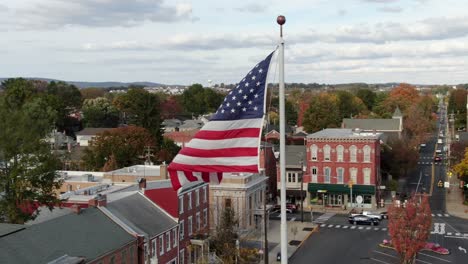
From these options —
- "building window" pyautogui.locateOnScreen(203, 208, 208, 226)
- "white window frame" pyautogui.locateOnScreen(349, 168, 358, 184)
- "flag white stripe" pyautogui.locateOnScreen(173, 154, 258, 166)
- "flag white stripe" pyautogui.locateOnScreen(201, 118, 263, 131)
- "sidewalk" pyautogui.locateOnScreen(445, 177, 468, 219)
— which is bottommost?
"sidewalk" pyautogui.locateOnScreen(445, 177, 468, 219)

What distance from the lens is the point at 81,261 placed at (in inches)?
1245

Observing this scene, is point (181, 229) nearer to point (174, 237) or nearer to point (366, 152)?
point (174, 237)

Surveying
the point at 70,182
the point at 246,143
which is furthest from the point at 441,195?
the point at 246,143

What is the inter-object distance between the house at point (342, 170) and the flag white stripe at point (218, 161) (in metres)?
59.4

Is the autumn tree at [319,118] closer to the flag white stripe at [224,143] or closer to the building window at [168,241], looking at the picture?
the building window at [168,241]

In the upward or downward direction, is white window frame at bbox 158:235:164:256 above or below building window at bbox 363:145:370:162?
below

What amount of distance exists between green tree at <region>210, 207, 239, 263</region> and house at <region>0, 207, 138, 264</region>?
307 inches

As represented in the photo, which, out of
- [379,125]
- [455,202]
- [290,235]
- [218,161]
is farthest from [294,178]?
[218,161]

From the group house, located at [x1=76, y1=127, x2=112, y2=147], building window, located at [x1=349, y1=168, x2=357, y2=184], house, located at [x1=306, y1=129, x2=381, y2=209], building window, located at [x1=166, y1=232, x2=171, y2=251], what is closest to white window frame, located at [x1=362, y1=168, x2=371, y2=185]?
house, located at [x1=306, y1=129, x2=381, y2=209]

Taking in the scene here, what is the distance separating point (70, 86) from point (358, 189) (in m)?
107

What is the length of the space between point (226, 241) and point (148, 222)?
6.78 m

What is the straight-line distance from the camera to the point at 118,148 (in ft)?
263

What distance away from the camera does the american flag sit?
48.7 ft

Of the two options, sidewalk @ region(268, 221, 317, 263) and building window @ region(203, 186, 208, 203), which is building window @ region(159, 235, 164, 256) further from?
building window @ region(203, 186, 208, 203)
